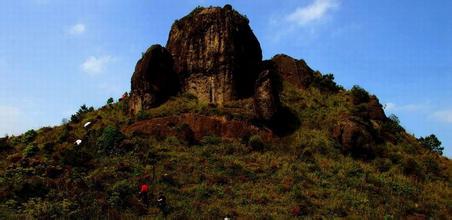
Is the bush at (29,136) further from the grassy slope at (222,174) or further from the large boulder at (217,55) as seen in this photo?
the large boulder at (217,55)

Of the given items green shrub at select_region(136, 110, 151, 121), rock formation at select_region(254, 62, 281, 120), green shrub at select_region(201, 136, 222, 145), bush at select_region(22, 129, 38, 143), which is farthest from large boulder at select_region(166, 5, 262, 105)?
bush at select_region(22, 129, 38, 143)

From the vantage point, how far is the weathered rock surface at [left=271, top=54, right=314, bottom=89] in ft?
193

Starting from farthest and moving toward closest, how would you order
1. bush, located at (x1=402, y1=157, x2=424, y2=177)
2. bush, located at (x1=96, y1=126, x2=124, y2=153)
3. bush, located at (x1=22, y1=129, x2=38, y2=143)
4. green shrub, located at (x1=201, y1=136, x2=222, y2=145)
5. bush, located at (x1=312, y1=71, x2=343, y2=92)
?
bush, located at (x1=312, y1=71, x2=343, y2=92) → bush, located at (x1=22, y1=129, x2=38, y2=143) → green shrub, located at (x1=201, y1=136, x2=222, y2=145) → bush, located at (x1=96, y1=126, x2=124, y2=153) → bush, located at (x1=402, y1=157, x2=424, y2=177)

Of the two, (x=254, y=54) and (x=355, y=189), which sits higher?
(x=254, y=54)

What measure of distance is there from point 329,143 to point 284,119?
5.49 meters

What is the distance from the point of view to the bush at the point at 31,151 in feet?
150

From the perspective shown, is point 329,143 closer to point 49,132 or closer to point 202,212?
point 202,212

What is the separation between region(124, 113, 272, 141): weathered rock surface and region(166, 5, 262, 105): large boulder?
3.94 m

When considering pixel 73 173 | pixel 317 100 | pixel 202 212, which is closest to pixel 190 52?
pixel 317 100

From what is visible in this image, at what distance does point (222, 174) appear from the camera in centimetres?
4019

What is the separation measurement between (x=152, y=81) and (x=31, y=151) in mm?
12547

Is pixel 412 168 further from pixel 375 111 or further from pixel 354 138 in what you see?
pixel 375 111

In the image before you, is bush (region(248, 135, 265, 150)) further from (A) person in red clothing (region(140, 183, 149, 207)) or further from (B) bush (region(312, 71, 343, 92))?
(B) bush (region(312, 71, 343, 92))

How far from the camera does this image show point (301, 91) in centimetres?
5722
